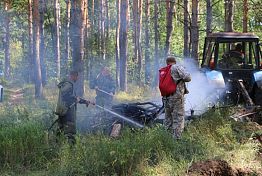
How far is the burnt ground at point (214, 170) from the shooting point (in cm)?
612

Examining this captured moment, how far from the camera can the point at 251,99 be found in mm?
10516

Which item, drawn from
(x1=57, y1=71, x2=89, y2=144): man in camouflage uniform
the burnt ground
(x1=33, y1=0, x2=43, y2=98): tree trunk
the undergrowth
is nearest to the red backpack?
the undergrowth

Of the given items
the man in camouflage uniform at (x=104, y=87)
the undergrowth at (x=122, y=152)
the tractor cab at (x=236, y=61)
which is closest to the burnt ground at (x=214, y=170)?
the undergrowth at (x=122, y=152)

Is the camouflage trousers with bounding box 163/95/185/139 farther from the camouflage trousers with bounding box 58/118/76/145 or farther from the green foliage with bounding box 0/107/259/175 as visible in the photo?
the camouflage trousers with bounding box 58/118/76/145

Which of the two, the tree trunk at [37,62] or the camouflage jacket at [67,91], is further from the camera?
the tree trunk at [37,62]

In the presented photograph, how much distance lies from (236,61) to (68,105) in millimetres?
5044

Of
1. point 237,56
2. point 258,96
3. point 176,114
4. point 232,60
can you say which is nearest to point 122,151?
point 176,114

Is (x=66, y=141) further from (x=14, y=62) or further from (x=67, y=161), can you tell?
(x=14, y=62)

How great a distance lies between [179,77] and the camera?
792 centimetres

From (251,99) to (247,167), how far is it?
418 centimetres

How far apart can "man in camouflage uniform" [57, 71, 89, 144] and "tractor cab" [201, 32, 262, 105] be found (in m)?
3.79

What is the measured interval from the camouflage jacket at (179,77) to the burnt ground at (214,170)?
1.85 meters

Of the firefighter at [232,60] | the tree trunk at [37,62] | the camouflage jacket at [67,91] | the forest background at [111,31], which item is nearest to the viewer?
the camouflage jacket at [67,91]

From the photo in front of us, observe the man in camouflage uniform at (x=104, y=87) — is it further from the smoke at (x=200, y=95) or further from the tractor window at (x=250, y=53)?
→ the tractor window at (x=250, y=53)
